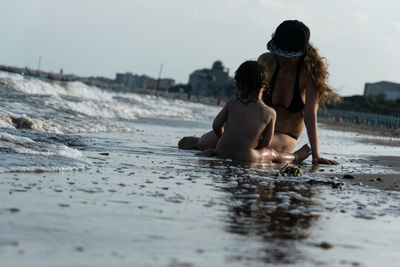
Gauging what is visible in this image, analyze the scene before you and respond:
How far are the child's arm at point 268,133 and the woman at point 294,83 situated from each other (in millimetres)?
556

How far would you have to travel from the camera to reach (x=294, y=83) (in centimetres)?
577

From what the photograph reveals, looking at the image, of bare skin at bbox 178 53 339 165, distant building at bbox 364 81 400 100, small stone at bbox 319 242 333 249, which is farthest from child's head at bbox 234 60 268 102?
distant building at bbox 364 81 400 100

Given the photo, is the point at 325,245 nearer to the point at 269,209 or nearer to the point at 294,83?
the point at 269,209

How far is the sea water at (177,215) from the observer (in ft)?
6.43

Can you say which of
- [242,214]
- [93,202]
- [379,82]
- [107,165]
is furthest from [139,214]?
[379,82]

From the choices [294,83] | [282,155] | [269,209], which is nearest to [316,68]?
[294,83]

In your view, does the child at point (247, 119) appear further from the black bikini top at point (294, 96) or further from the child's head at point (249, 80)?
the black bikini top at point (294, 96)

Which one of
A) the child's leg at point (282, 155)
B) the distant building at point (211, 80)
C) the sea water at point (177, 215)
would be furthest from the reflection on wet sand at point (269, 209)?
the distant building at point (211, 80)

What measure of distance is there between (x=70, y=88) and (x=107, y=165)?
3204 centimetres

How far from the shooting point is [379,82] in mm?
103062

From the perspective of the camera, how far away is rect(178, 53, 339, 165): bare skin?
5715mm

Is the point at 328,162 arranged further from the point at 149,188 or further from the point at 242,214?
the point at 242,214

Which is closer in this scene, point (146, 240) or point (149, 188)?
point (146, 240)

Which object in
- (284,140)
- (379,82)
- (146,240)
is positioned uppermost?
(379,82)
